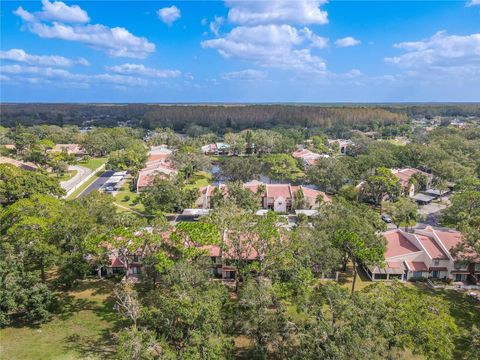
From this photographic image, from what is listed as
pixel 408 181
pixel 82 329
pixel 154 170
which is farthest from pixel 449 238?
pixel 154 170

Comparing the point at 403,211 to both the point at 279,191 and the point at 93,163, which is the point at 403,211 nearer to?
the point at 279,191

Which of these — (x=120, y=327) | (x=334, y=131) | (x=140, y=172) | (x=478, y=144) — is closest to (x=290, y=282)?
(x=120, y=327)

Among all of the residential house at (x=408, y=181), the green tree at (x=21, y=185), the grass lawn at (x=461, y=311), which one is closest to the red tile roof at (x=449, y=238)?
the grass lawn at (x=461, y=311)

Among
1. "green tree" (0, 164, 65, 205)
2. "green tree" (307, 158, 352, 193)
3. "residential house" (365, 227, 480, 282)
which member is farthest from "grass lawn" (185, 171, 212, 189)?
"residential house" (365, 227, 480, 282)

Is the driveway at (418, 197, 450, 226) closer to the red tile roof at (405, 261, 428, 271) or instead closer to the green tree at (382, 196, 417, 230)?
the green tree at (382, 196, 417, 230)

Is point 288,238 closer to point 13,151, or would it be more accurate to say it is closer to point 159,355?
point 159,355

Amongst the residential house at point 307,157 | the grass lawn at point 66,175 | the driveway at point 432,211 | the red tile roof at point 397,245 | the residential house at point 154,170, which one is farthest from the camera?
the residential house at point 307,157

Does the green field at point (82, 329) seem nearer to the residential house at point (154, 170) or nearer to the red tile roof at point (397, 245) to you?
the red tile roof at point (397, 245)
